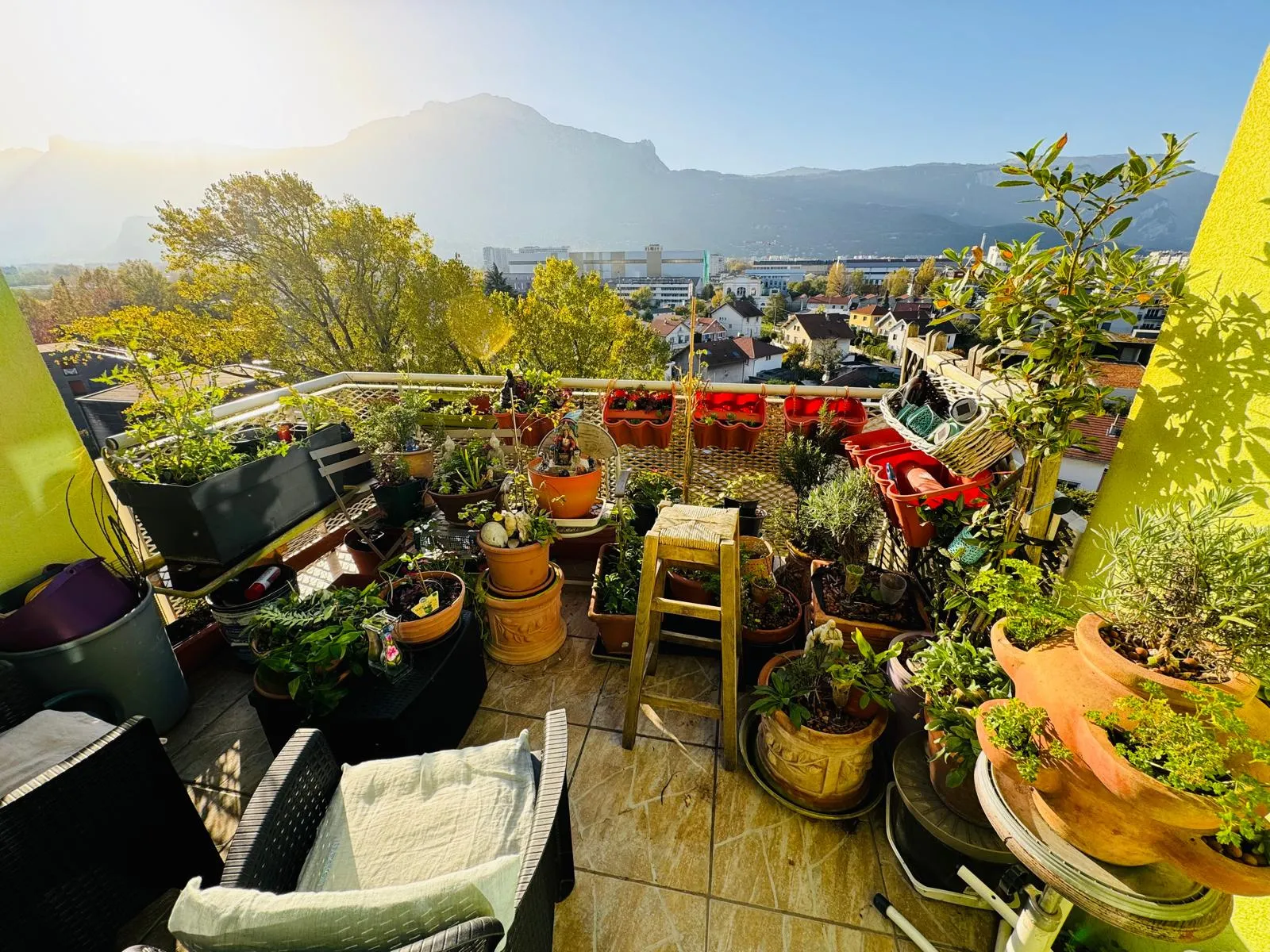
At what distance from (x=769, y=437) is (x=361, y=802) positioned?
9.53 feet

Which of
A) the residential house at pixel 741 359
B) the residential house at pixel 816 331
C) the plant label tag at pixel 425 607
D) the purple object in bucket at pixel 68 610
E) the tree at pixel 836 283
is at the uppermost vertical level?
the purple object in bucket at pixel 68 610

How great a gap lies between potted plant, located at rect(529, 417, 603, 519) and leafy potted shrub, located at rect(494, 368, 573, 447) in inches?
22.8

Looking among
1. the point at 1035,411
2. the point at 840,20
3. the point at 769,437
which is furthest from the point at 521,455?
the point at 840,20

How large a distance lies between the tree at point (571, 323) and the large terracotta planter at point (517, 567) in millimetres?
14393

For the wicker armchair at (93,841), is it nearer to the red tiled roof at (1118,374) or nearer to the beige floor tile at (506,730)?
the beige floor tile at (506,730)

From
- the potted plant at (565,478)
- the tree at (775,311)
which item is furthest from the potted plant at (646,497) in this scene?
the tree at (775,311)

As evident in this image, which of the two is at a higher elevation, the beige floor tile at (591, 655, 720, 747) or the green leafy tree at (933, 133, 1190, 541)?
the green leafy tree at (933, 133, 1190, 541)

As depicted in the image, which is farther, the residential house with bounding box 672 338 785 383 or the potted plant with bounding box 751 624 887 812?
the residential house with bounding box 672 338 785 383

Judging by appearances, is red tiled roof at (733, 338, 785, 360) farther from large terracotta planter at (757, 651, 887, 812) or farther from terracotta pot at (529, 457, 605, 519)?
large terracotta planter at (757, 651, 887, 812)

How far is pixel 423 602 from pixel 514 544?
46 cm

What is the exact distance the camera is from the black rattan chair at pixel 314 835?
98cm

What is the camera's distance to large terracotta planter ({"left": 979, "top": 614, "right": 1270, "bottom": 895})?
79 centimetres

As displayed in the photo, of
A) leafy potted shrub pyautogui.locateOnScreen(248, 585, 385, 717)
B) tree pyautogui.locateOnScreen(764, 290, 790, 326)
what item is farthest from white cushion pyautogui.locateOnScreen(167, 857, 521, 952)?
tree pyautogui.locateOnScreen(764, 290, 790, 326)

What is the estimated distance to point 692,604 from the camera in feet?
6.15
